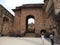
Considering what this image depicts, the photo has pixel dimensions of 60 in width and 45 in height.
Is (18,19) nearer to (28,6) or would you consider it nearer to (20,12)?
(20,12)

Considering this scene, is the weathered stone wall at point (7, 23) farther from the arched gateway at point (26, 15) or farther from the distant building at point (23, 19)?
the arched gateway at point (26, 15)

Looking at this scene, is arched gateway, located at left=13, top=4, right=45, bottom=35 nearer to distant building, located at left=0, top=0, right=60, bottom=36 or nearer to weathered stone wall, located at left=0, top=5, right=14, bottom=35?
distant building, located at left=0, top=0, right=60, bottom=36

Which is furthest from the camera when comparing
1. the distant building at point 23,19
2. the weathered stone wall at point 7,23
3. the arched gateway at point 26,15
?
the weathered stone wall at point 7,23

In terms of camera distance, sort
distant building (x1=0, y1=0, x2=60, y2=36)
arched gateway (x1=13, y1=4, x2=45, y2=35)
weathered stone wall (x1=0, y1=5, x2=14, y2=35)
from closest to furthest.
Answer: distant building (x1=0, y1=0, x2=60, y2=36) → arched gateway (x1=13, y1=4, x2=45, y2=35) → weathered stone wall (x1=0, y1=5, x2=14, y2=35)

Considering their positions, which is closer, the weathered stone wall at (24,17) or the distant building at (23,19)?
the distant building at (23,19)

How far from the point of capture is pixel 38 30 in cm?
2688

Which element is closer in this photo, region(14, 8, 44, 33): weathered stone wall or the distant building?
the distant building

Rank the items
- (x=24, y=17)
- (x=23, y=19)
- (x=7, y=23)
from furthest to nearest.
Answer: (x=7, y=23), (x=24, y=17), (x=23, y=19)

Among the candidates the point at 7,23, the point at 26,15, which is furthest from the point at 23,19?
the point at 7,23

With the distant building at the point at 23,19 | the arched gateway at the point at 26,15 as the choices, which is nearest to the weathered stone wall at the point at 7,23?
the distant building at the point at 23,19

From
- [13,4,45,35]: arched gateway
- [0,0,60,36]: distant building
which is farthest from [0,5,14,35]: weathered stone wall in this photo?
[13,4,45,35]: arched gateway

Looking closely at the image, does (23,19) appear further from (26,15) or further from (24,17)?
(26,15)

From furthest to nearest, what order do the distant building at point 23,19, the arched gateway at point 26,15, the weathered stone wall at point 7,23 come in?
the weathered stone wall at point 7,23, the arched gateway at point 26,15, the distant building at point 23,19

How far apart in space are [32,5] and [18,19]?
3.90m
